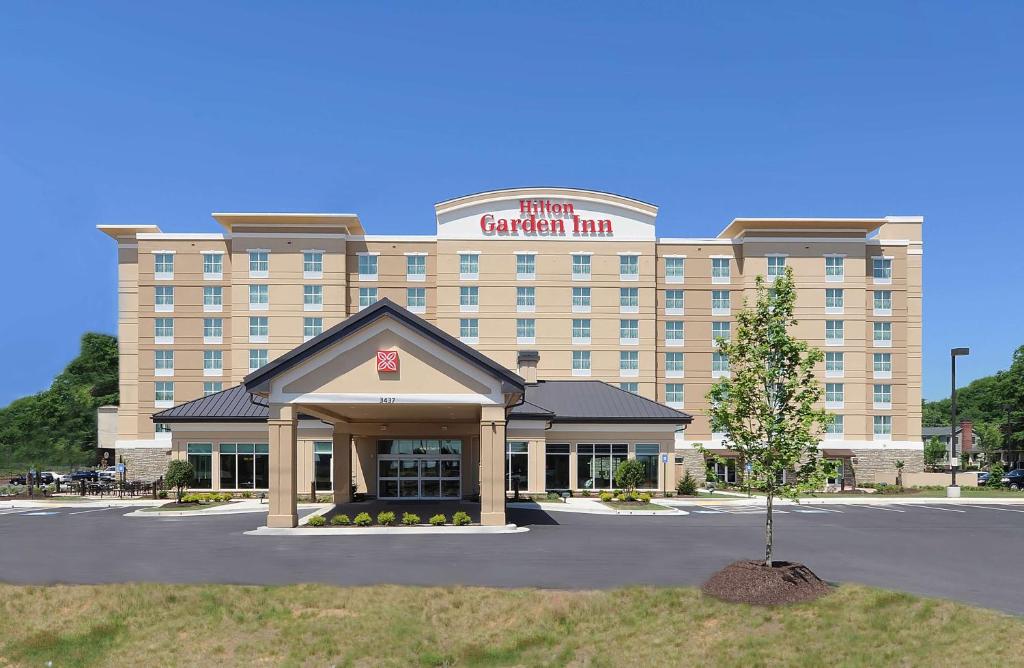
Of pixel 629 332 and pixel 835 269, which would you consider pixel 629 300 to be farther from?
pixel 835 269

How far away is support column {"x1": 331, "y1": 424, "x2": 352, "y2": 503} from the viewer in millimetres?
37750

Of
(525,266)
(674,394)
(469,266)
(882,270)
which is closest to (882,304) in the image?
(882,270)

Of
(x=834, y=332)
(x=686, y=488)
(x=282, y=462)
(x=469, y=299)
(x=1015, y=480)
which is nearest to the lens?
(x=282, y=462)

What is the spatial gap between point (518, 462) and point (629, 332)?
17.6 m

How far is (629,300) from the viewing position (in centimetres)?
6012

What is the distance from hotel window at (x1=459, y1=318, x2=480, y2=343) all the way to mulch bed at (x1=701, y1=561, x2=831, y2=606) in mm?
45010

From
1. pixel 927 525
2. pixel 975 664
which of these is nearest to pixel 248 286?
pixel 927 525

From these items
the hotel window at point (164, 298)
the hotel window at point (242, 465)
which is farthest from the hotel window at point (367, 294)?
the hotel window at point (242, 465)

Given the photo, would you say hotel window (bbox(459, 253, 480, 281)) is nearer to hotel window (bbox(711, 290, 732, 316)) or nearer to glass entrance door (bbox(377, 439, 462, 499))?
hotel window (bbox(711, 290, 732, 316))

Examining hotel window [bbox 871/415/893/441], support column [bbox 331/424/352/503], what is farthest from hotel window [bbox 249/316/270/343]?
hotel window [bbox 871/415/893/441]

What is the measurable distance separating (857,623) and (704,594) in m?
2.60

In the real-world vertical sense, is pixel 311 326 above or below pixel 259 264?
below

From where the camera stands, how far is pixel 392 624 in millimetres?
13414

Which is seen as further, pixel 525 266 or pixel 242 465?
pixel 525 266
